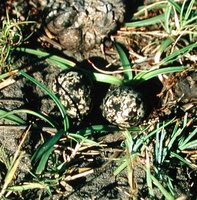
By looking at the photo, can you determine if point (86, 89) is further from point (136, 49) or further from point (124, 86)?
point (136, 49)

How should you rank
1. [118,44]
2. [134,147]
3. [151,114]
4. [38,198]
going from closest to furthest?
[38,198], [134,147], [151,114], [118,44]

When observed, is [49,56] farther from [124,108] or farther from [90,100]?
[124,108]

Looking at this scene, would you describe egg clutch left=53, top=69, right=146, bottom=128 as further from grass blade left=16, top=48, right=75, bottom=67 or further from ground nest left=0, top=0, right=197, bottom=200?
grass blade left=16, top=48, right=75, bottom=67

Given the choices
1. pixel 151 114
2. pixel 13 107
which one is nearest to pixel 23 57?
pixel 13 107

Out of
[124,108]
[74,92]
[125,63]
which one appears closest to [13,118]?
[74,92]

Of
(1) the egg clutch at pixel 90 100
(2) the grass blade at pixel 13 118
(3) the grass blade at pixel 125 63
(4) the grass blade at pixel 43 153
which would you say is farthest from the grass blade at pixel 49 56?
(4) the grass blade at pixel 43 153
